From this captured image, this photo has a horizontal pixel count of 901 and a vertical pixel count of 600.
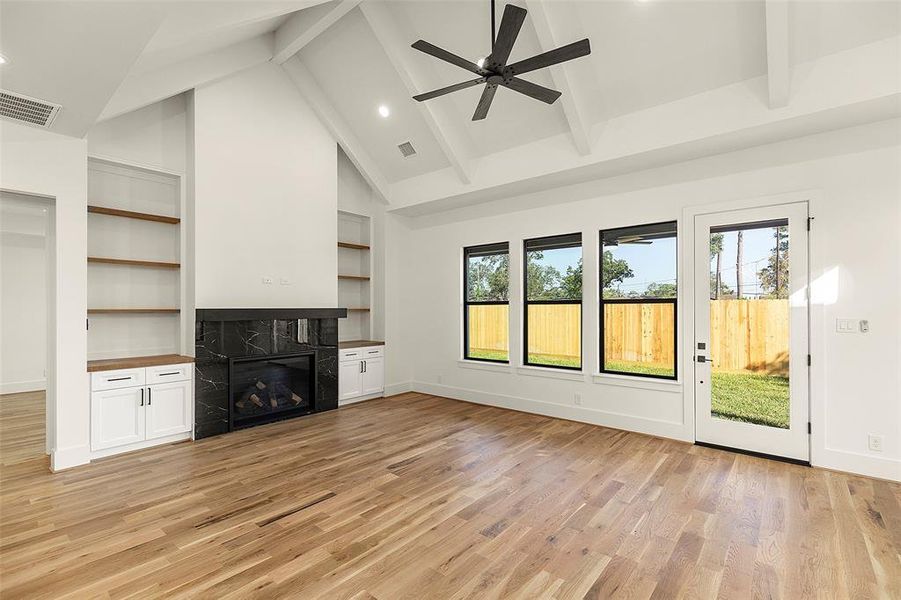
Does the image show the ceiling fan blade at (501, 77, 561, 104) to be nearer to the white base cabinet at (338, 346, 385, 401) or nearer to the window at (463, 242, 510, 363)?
the window at (463, 242, 510, 363)

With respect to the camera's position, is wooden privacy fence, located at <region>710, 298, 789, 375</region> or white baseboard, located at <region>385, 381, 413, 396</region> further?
white baseboard, located at <region>385, 381, 413, 396</region>

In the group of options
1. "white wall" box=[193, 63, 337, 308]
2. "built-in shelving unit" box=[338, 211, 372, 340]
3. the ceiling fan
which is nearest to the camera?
the ceiling fan

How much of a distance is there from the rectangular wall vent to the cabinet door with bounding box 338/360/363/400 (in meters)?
3.12

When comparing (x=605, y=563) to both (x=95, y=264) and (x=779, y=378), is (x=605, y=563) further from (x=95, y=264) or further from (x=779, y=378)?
(x=95, y=264)

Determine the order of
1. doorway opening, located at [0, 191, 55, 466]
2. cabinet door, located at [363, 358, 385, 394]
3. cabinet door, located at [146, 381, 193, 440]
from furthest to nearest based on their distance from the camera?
doorway opening, located at [0, 191, 55, 466], cabinet door, located at [363, 358, 385, 394], cabinet door, located at [146, 381, 193, 440]

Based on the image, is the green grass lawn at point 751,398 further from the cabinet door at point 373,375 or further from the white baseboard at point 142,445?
the white baseboard at point 142,445

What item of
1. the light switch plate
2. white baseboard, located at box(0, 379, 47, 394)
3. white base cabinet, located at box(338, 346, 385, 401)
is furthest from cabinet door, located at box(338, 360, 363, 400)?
the light switch plate

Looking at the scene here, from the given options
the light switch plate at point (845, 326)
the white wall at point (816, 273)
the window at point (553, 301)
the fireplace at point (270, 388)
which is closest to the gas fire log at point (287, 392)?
the fireplace at point (270, 388)

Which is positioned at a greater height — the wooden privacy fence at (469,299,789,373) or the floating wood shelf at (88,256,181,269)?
the floating wood shelf at (88,256,181,269)

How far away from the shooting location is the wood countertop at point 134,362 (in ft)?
13.5

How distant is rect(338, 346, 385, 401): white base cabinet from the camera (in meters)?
6.29

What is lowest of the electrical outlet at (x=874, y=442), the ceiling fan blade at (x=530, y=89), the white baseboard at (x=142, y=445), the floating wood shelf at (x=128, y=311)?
the white baseboard at (x=142, y=445)

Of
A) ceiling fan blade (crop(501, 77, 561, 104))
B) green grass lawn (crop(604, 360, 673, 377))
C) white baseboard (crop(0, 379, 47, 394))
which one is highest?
ceiling fan blade (crop(501, 77, 561, 104))

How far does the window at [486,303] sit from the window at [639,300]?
147cm
